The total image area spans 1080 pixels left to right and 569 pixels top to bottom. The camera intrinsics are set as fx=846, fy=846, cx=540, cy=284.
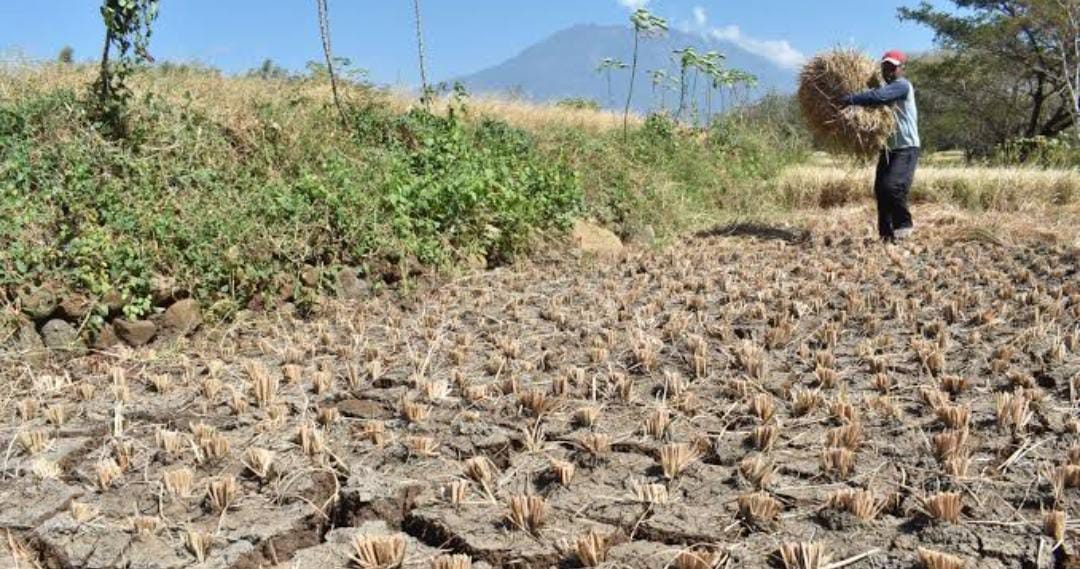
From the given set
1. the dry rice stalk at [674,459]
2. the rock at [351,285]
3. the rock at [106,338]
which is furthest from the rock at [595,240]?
the dry rice stalk at [674,459]

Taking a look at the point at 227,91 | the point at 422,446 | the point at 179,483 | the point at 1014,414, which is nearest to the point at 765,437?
the point at 1014,414

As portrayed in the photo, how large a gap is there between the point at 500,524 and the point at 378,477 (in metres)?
0.42

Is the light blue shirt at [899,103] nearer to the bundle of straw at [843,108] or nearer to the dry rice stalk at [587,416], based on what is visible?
the bundle of straw at [843,108]

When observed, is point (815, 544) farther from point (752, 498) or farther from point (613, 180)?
point (613, 180)

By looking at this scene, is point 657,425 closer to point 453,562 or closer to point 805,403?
point 805,403

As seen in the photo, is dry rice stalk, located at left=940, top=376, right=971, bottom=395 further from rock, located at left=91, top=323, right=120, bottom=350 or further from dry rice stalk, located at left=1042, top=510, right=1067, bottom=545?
rock, located at left=91, top=323, right=120, bottom=350

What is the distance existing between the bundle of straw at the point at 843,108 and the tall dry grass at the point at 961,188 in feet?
7.75

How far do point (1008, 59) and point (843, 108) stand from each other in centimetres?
1320

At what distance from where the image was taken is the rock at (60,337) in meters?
3.90

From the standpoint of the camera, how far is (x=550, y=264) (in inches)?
218

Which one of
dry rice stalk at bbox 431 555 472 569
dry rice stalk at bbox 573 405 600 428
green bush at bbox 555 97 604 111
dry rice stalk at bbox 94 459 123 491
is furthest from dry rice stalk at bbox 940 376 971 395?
green bush at bbox 555 97 604 111

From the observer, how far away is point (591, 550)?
5.78ft

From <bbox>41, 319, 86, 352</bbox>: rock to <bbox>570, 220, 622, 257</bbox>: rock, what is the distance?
321 centimetres

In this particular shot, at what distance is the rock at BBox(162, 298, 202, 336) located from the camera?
165 inches
